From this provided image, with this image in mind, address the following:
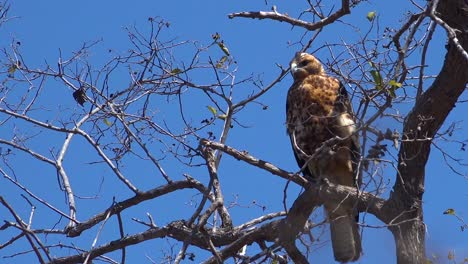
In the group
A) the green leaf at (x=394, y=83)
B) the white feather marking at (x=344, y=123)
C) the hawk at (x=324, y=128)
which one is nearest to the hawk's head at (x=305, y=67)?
the hawk at (x=324, y=128)

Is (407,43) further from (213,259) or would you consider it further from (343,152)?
(343,152)

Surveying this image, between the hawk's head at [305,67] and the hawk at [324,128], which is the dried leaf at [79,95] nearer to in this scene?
the hawk at [324,128]

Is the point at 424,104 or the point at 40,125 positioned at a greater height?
the point at 40,125

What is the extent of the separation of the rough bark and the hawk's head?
173cm

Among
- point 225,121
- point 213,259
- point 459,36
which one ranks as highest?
point 225,121

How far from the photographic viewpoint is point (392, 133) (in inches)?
140

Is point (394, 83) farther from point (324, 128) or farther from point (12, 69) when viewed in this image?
point (12, 69)

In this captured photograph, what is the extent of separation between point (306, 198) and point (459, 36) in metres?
1.08

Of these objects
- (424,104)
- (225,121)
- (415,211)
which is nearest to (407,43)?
(424,104)

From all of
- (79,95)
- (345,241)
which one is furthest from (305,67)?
(79,95)

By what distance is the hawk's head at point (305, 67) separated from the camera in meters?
5.70

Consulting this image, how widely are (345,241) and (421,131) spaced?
1.04 meters

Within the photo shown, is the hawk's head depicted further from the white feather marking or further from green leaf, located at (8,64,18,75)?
green leaf, located at (8,64,18,75)

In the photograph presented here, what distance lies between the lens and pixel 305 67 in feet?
18.8
